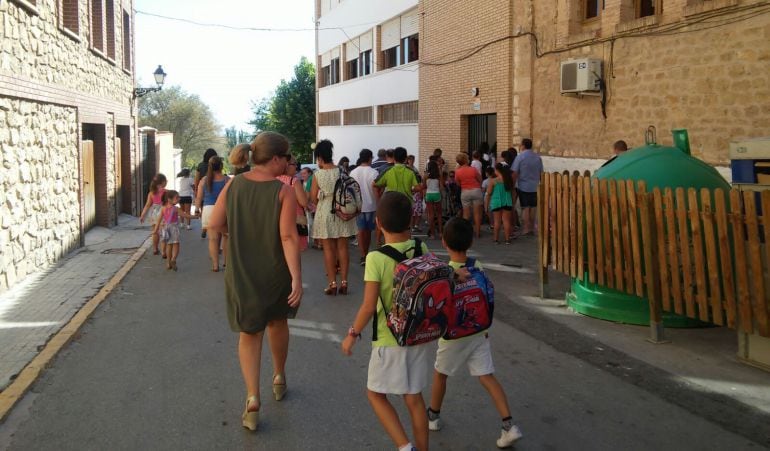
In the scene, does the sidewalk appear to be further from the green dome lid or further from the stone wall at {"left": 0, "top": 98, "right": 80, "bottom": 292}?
the green dome lid

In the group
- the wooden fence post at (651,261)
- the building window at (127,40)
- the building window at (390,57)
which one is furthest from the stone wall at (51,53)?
the building window at (390,57)

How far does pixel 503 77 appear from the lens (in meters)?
16.3

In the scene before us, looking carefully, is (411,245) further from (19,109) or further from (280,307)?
(19,109)

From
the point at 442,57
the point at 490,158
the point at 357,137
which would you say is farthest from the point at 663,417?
the point at 357,137

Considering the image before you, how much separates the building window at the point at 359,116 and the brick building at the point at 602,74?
6729 mm

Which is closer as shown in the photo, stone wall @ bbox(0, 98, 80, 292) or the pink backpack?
the pink backpack

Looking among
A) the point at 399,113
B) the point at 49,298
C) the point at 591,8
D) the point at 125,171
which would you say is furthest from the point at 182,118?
the point at 49,298

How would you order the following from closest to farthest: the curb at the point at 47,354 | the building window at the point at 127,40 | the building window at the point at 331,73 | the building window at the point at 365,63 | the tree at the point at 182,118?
1. the curb at the point at 47,354
2. the building window at the point at 127,40
3. the building window at the point at 365,63
4. the building window at the point at 331,73
5. the tree at the point at 182,118

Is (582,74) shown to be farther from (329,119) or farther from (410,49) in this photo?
(329,119)

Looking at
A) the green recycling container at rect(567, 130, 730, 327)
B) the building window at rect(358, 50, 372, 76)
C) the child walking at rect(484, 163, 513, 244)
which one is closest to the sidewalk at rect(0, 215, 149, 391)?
the green recycling container at rect(567, 130, 730, 327)

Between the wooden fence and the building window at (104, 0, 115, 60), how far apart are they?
43.1ft

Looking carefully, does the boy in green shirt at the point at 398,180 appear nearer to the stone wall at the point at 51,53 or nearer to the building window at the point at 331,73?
the stone wall at the point at 51,53

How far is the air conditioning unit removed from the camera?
12727 millimetres

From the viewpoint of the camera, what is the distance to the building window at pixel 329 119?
32.8 meters
